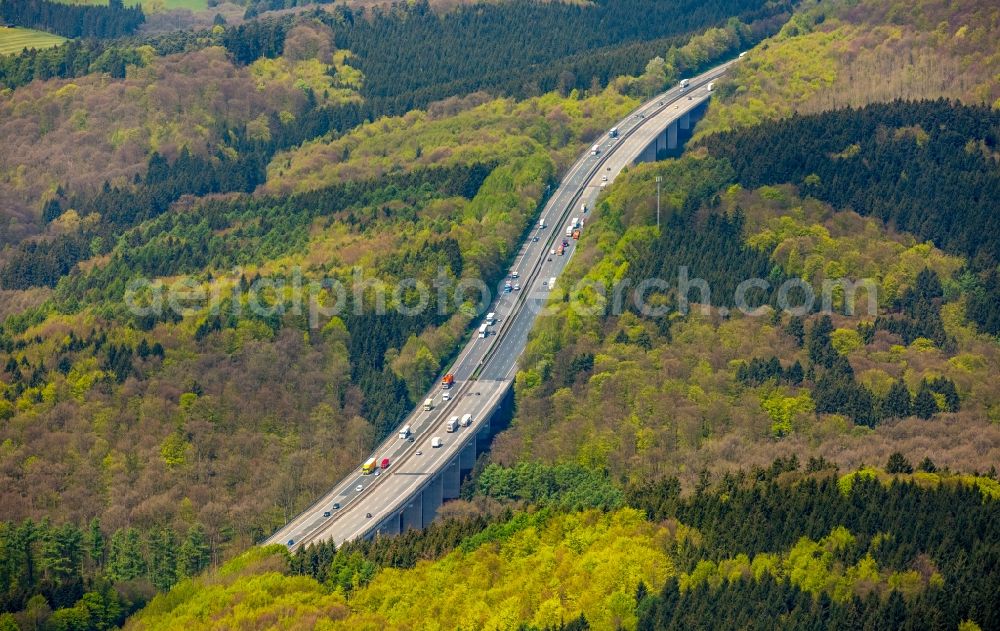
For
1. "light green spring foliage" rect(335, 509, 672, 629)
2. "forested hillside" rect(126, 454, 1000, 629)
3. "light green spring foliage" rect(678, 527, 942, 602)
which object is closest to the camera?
"forested hillside" rect(126, 454, 1000, 629)

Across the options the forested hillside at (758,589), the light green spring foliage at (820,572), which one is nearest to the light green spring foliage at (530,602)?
the forested hillside at (758,589)

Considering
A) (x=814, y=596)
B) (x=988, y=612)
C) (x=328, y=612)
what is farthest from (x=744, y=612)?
(x=328, y=612)

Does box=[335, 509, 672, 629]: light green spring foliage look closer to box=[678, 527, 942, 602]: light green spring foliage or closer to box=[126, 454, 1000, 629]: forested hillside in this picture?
box=[126, 454, 1000, 629]: forested hillside

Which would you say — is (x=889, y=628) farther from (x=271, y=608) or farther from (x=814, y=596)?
(x=271, y=608)

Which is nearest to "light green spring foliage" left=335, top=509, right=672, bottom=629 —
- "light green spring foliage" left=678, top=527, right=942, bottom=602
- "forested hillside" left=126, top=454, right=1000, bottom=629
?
"forested hillside" left=126, top=454, right=1000, bottom=629

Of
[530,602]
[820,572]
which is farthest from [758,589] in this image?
[530,602]

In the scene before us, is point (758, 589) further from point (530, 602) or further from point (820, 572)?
point (530, 602)

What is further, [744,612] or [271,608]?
[271,608]

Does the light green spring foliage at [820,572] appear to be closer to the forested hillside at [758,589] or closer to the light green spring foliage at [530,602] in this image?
the forested hillside at [758,589]
